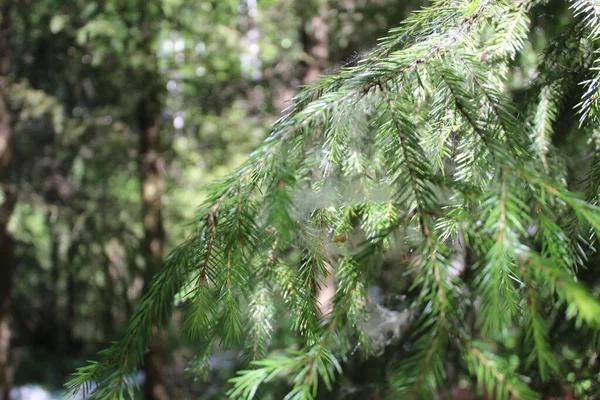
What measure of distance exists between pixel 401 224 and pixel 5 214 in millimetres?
5916

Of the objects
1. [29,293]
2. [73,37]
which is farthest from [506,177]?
[29,293]

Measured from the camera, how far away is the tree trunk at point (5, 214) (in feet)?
19.2

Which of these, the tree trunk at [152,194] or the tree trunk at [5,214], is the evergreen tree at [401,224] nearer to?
the tree trunk at [5,214]

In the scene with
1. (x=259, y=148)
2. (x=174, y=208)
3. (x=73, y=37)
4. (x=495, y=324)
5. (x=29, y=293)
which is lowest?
(x=29, y=293)

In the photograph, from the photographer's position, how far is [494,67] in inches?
65.2

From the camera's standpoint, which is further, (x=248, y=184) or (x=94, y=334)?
(x=94, y=334)

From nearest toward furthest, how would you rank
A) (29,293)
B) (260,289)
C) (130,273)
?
1. (260,289)
2. (130,273)
3. (29,293)

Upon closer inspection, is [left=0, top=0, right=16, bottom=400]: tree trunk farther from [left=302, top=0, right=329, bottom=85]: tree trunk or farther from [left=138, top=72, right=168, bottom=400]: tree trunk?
[left=302, top=0, right=329, bottom=85]: tree trunk

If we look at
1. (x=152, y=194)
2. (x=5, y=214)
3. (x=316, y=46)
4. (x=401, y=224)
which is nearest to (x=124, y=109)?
(x=152, y=194)

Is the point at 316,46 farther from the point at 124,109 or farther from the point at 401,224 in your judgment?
the point at 401,224

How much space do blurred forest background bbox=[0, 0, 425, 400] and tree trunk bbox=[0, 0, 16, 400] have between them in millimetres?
15

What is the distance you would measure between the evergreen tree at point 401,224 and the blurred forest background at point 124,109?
4.41 m

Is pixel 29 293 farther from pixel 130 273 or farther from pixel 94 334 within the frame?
pixel 130 273

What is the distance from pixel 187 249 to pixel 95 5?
563 cm
